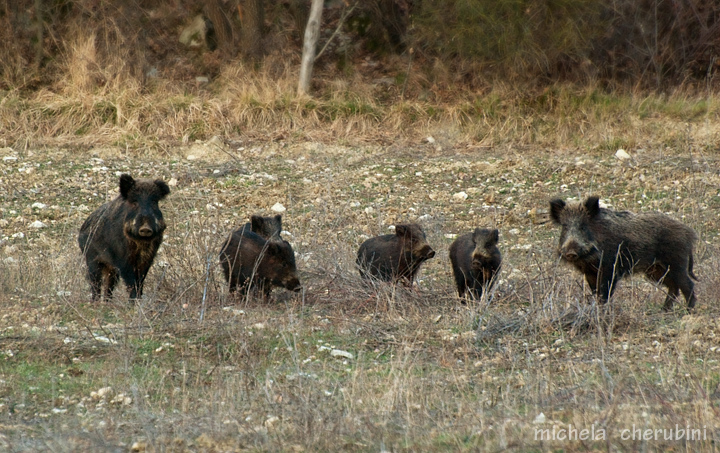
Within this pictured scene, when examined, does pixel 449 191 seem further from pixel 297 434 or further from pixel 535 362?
pixel 297 434

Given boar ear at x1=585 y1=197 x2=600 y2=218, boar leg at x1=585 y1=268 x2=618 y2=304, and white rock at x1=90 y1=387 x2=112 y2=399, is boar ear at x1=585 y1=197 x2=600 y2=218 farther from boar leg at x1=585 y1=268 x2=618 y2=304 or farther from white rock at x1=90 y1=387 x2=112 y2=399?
white rock at x1=90 y1=387 x2=112 y2=399

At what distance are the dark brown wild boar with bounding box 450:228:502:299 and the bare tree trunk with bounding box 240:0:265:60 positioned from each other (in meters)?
12.5

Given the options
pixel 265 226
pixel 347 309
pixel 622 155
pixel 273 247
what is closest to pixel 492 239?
pixel 347 309

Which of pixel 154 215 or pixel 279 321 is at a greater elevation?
pixel 154 215

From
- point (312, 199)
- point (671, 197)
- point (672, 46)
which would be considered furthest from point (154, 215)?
point (672, 46)

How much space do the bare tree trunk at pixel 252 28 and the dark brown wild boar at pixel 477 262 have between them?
12518 millimetres

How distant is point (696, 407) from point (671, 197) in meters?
10.3

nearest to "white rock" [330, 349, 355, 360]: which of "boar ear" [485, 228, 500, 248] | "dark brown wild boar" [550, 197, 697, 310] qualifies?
"dark brown wild boar" [550, 197, 697, 310]

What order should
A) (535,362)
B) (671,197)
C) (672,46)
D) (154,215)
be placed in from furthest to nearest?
(672,46) → (671,197) → (154,215) → (535,362)

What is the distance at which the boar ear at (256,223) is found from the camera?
9258 mm

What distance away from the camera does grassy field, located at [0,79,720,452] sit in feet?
16.3

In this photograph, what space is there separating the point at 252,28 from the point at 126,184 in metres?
13.0

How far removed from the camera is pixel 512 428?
15.7 feet

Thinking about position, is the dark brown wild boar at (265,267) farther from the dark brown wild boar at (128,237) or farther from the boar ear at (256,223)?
the dark brown wild boar at (128,237)
